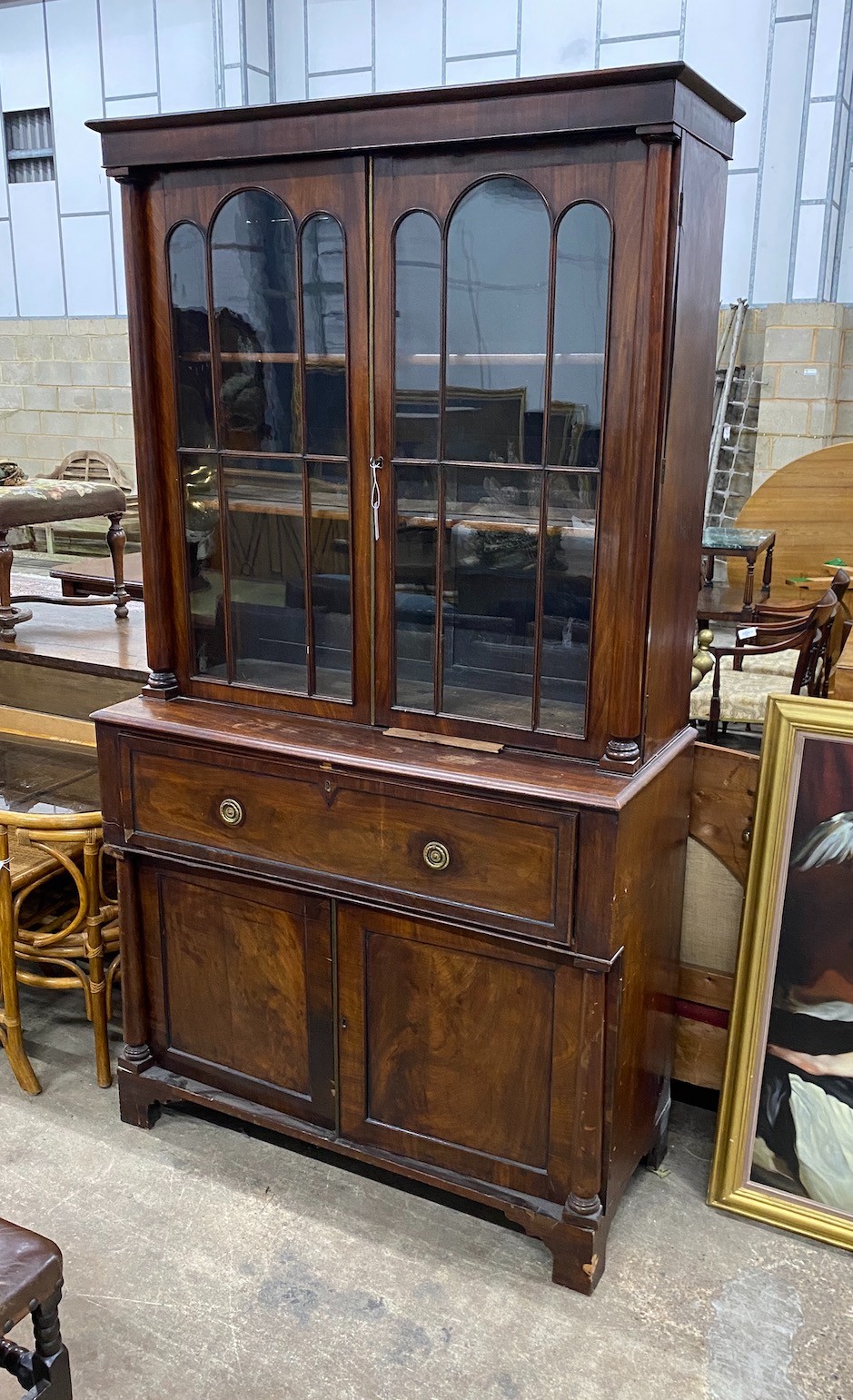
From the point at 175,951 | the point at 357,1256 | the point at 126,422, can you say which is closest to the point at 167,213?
the point at 175,951

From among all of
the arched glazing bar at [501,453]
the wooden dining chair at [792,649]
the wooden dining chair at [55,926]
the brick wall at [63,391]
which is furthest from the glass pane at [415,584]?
the brick wall at [63,391]

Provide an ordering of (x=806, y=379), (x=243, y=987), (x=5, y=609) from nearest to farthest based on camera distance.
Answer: (x=243, y=987) → (x=5, y=609) → (x=806, y=379)

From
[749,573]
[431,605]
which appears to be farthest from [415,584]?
[749,573]

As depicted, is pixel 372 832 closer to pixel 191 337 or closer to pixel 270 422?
pixel 270 422

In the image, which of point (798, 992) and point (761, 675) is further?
point (761, 675)

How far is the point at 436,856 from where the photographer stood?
191 cm

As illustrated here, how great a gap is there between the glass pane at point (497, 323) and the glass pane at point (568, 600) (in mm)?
92

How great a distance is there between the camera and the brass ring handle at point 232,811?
6.88 ft

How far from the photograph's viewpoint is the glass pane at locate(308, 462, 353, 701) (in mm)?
1990

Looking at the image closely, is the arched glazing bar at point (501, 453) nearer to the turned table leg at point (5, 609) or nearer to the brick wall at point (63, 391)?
the turned table leg at point (5, 609)

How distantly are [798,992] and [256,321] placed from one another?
160cm

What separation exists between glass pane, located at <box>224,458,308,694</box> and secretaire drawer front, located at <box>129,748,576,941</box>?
0.22 metres

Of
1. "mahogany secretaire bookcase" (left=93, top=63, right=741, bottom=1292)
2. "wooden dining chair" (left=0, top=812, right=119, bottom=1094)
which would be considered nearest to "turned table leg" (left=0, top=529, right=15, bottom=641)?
"wooden dining chair" (left=0, top=812, right=119, bottom=1094)

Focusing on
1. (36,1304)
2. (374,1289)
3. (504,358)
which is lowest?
(374,1289)
